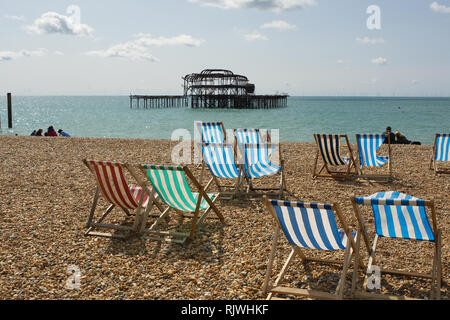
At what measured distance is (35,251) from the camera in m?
3.51

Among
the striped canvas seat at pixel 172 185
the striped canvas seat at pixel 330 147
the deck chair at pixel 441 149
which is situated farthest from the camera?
the deck chair at pixel 441 149

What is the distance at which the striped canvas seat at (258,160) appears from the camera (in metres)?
5.38

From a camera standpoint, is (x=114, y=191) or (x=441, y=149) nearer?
(x=114, y=191)

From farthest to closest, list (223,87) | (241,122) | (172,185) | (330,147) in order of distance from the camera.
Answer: (223,87)
(241,122)
(330,147)
(172,185)

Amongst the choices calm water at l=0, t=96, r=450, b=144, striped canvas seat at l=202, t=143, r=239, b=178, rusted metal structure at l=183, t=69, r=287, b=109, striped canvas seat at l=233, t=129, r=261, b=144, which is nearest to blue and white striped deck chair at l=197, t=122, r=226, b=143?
striped canvas seat at l=233, t=129, r=261, b=144

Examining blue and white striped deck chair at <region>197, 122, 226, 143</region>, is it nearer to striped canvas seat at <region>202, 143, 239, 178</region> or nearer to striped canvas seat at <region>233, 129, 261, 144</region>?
striped canvas seat at <region>233, 129, 261, 144</region>

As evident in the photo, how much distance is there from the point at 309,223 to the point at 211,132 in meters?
5.07

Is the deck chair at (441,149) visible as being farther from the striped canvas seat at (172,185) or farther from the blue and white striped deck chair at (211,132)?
the striped canvas seat at (172,185)

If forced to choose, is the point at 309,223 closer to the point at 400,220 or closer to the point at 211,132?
the point at 400,220

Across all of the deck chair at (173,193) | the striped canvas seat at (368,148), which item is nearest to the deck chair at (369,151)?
the striped canvas seat at (368,148)

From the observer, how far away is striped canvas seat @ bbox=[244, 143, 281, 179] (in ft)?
17.6

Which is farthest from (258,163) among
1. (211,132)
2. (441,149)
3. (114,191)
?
(441,149)

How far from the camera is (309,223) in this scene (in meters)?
2.70

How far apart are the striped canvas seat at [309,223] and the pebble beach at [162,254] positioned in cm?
36
